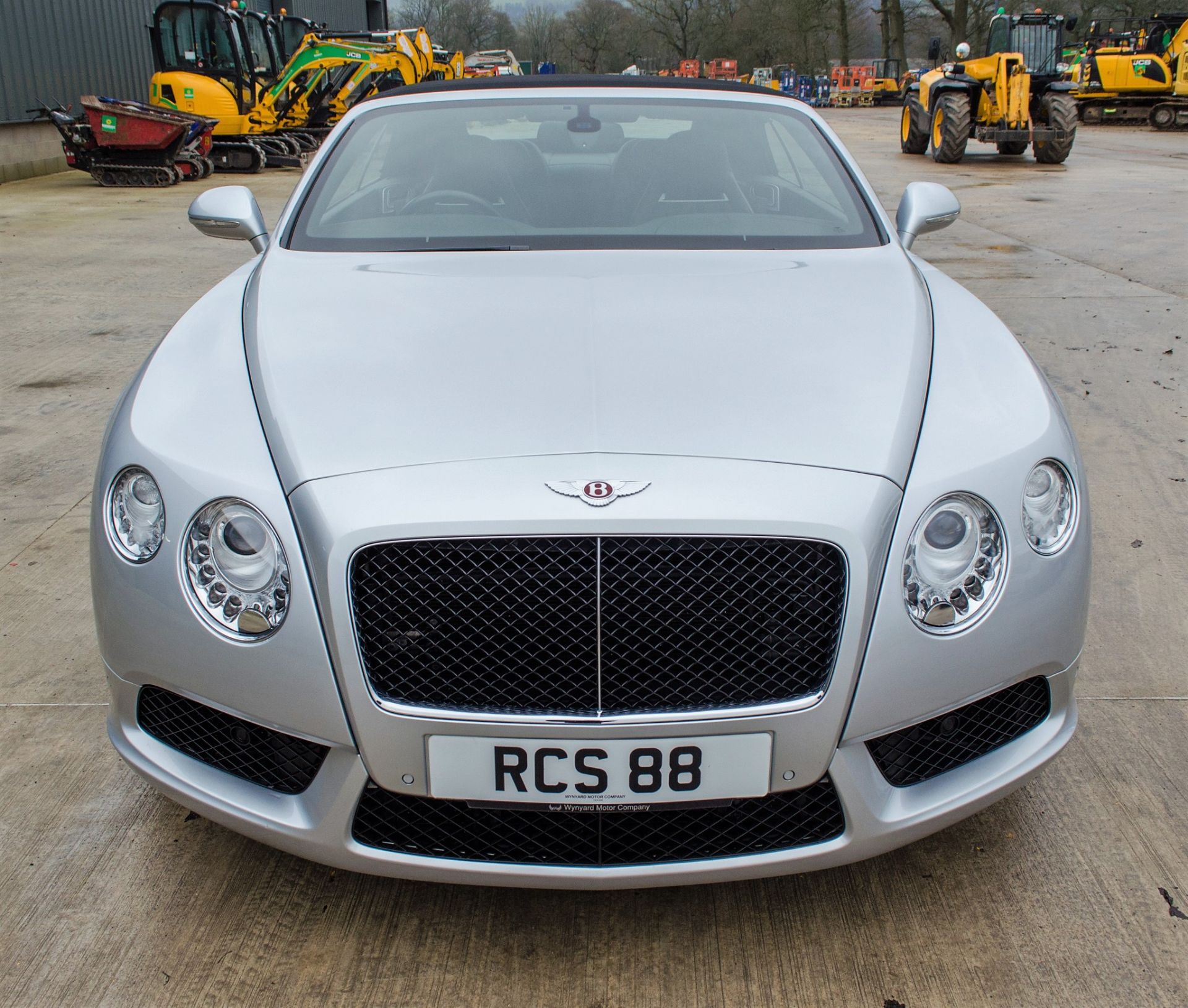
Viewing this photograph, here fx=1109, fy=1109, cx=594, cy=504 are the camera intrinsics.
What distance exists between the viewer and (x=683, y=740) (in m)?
1.55

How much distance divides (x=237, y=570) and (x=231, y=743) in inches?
11.0

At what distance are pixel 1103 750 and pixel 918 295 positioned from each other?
1022mm

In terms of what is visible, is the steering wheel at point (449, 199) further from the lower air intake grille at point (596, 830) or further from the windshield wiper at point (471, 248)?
the lower air intake grille at point (596, 830)

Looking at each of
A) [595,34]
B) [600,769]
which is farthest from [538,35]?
[600,769]

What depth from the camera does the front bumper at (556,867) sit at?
1.61 meters

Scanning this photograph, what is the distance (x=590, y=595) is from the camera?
5.10 ft

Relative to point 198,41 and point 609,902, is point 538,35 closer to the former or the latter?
point 198,41

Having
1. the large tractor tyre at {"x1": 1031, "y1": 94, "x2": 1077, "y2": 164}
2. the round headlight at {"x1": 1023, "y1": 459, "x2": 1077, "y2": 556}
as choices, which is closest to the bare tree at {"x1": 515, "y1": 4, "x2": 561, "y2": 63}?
the large tractor tyre at {"x1": 1031, "y1": 94, "x2": 1077, "y2": 164}

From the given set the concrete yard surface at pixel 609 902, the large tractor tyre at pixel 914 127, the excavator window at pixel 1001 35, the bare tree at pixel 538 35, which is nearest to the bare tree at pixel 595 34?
the bare tree at pixel 538 35

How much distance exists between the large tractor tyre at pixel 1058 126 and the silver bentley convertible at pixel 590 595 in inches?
621

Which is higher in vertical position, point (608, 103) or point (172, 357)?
point (608, 103)

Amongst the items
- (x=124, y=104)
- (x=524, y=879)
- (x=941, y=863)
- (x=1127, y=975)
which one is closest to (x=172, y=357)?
(x=524, y=879)

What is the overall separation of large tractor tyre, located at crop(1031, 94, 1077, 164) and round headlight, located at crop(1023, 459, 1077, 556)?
1583 centimetres

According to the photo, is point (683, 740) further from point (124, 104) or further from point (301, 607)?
point (124, 104)
